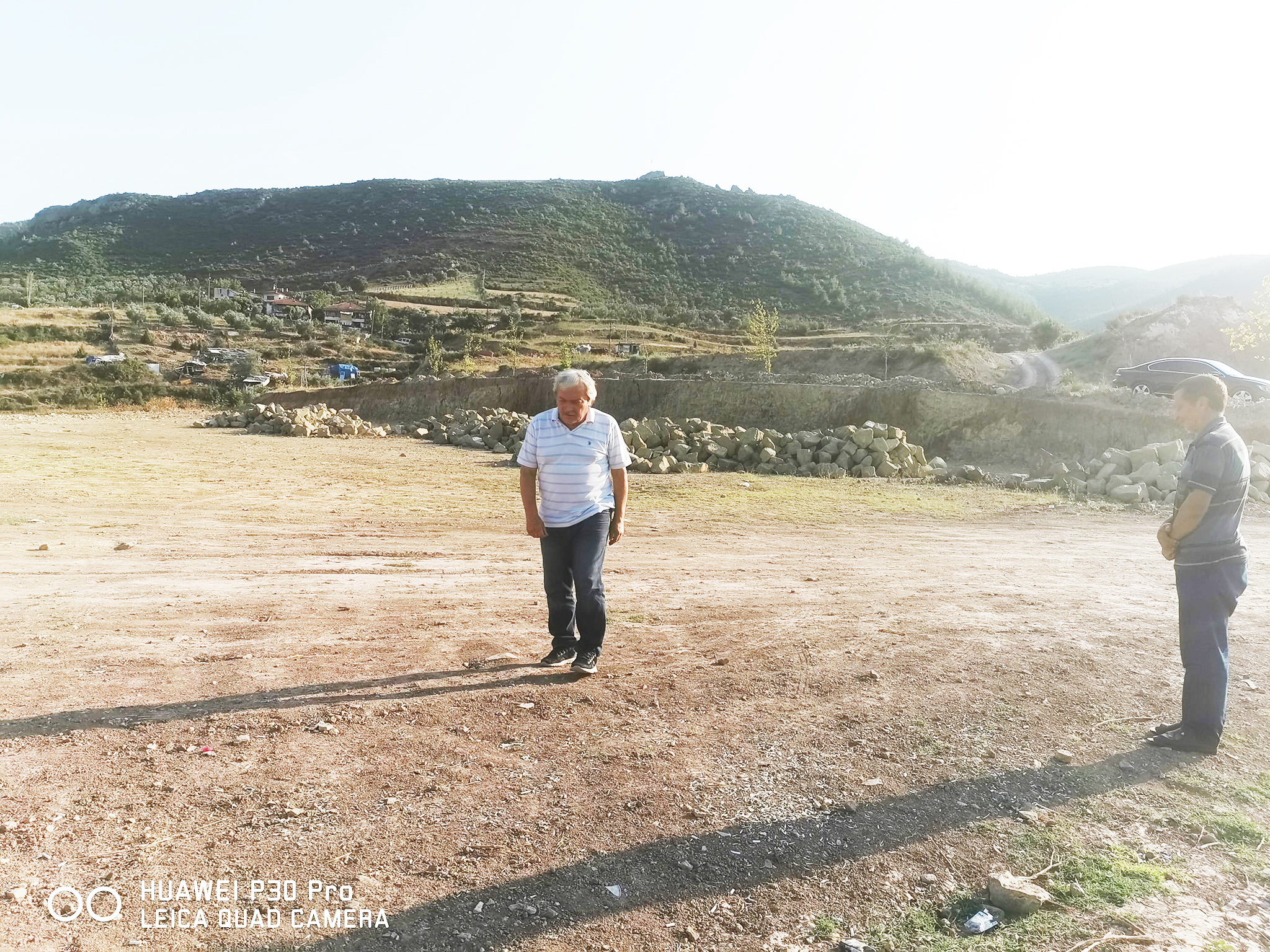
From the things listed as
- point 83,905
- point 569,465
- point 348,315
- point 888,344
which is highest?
point 348,315

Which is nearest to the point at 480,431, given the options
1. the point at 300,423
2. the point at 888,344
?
the point at 300,423

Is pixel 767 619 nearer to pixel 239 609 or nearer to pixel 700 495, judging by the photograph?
pixel 239 609

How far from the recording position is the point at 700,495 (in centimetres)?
1675

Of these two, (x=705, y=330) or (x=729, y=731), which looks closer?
(x=729, y=731)

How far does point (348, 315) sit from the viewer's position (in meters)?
70.1

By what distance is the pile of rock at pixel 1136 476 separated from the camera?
50.3 feet

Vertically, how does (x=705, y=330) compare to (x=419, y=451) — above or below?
above

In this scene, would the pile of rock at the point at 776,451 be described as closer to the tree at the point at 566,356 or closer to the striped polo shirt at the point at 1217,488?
the striped polo shirt at the point at 1217,488

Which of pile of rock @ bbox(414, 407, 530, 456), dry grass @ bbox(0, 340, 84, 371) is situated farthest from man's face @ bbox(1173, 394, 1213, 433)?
dry grass @ bbox(0, 340, 84, 371)

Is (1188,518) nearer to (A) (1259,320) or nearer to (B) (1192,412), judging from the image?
(B) (1192,412)

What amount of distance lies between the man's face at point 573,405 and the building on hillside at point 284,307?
70287mm

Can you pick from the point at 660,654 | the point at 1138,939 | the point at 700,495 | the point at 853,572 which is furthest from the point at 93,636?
the point at 700,495

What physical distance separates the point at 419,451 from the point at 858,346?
1055 inches

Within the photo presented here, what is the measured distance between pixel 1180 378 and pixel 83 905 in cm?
2900
